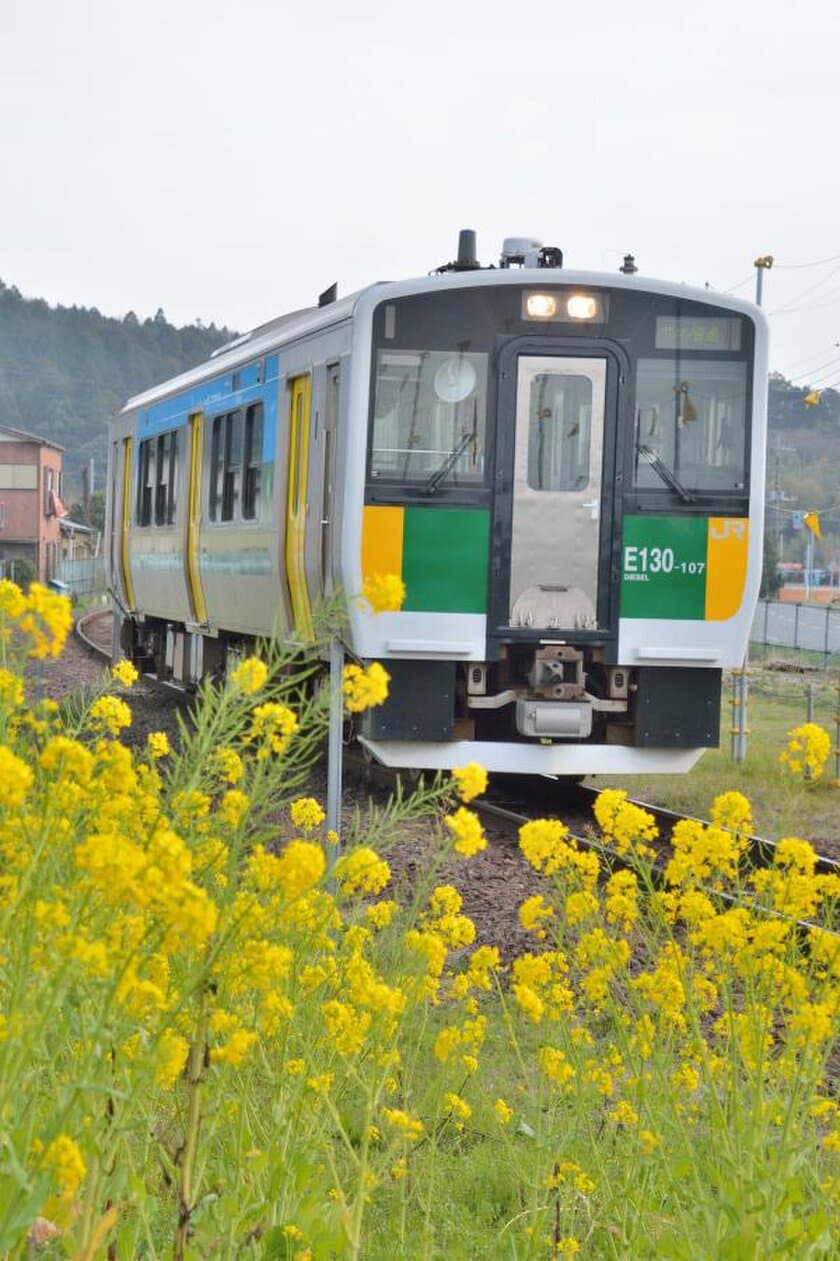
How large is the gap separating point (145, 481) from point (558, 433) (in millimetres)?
8405

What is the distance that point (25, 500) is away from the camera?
88.0 meters

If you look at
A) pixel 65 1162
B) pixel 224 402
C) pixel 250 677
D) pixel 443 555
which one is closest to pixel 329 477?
pixel 443 555

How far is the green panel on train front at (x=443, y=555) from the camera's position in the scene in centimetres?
1153

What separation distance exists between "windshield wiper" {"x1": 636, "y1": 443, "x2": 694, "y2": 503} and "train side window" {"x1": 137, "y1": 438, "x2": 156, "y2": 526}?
26.4ft

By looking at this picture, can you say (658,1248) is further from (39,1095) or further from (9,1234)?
(9,1234)

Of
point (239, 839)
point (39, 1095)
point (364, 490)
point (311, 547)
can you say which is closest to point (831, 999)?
point (239, 839)

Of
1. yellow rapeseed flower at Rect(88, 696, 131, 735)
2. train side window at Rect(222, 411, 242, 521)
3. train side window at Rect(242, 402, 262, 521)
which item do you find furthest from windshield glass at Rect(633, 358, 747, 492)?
yellow rapeseed flower at Rect(88, 696, 131, 735)

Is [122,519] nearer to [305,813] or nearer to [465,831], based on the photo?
[305,813]

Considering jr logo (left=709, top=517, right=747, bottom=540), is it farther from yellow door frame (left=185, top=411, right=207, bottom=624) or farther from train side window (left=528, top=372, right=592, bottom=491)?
yellow door frame (left=185, top=411, right=207, bottom=624)

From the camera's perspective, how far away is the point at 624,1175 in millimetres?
4223

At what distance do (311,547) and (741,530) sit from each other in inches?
103

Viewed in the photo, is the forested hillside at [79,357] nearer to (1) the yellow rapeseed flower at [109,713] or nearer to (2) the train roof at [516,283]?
(2) the train roof at [516,283]

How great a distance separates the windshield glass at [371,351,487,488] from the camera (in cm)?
1150

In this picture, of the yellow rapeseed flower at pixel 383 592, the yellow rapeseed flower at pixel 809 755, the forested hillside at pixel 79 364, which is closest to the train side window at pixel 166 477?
the yellow rapeseed flower at pixel 809 755
